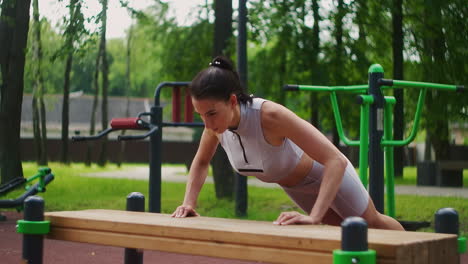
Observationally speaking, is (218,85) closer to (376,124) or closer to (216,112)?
(216,112)

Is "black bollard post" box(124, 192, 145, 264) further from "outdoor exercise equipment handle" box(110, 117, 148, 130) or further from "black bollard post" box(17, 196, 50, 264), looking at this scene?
"outdoor exercise equipment handle" box(110, 117, 148, 130)

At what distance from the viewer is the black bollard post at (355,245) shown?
101 inches

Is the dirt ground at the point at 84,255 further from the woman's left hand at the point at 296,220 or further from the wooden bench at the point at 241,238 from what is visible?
the woman's left hand at the point at 296,220

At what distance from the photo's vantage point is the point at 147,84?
68.2 m

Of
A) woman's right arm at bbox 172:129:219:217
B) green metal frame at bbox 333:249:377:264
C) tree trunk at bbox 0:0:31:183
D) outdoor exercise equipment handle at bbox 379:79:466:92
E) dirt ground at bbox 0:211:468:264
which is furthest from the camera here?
tree trunk at bbox 0:0:31:183

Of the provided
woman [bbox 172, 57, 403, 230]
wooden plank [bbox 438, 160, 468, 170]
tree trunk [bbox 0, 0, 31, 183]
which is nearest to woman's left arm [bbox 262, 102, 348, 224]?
woman [bbox 172, 57, 403, 230]

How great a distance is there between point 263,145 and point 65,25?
993 centimetres

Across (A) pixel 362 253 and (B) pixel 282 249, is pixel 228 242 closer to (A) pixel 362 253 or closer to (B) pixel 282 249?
(B) pixel 282 249

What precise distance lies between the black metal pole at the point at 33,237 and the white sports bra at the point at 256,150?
33.0 inches

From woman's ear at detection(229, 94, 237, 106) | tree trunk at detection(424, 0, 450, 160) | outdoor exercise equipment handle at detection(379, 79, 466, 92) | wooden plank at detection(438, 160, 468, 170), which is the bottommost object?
wooden plank at detection(438, 160, 468, 170)

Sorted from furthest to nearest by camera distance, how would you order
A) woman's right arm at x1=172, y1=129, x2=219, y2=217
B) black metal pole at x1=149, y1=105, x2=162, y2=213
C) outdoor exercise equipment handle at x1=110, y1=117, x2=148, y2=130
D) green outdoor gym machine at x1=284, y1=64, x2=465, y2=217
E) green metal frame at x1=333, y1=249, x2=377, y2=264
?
black metal pole at x1=149, y1=105, x2=162, y2=213
outdoor exercise equipment handle at x1=110, y1=117, x2=148, y2=130
green outdoor gym machine at x1=284, y1=64, x2=465, y2=217
woman's right arm at x1=172, y1=129, x2=219, y2=217
green metal frame at x1=333, y1=249, x2=377, y2=264

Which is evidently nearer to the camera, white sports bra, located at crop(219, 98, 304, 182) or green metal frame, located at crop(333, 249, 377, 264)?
green metal frame, located at crop(333, 249, 377, 264)

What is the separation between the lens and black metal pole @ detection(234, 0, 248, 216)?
377 inches

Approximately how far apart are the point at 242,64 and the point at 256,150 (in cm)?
619
